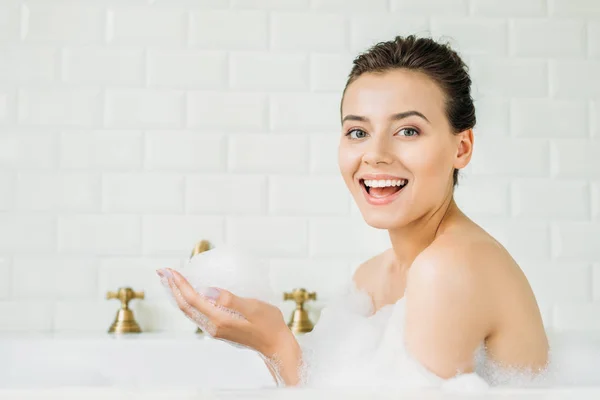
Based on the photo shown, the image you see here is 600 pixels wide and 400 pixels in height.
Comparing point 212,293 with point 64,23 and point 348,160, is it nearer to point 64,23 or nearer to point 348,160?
point 348,160

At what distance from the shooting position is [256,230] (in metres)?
1.80

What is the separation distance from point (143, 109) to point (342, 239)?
59cm

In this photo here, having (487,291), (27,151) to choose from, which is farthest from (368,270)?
(27,151)

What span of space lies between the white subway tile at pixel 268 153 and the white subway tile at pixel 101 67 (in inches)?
11.8

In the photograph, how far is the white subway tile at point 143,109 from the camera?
5.92ft

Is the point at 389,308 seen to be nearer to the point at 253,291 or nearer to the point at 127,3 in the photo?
the point at 253,291

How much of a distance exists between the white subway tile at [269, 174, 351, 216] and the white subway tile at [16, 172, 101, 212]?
44 centimetres

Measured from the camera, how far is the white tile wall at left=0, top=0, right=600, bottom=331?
179 centimetres

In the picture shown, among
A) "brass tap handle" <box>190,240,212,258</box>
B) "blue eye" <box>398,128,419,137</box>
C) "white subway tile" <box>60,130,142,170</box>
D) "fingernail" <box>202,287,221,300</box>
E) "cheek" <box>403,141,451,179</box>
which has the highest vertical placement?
"white subway tile" <box>60,130,142,170</box>

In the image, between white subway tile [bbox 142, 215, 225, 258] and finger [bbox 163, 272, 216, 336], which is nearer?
finger [bbox 163, 272, 216, 336]

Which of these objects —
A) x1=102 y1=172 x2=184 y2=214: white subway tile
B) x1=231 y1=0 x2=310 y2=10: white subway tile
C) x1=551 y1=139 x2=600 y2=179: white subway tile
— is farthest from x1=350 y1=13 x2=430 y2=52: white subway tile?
x1=102 y1=172 x2=184 y2=214: white subway tile

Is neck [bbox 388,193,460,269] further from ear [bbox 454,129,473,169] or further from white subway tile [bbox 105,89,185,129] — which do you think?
white subway tile [bbox 105,89,185,129]

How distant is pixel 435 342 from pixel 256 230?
2.88 ft

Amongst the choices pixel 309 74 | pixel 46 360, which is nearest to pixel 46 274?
pixel 46 360
